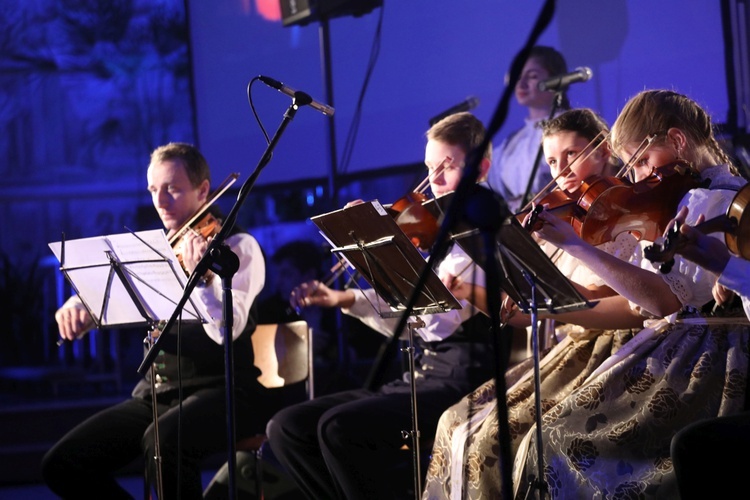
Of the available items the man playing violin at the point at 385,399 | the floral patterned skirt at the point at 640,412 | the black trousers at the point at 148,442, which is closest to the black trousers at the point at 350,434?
the man playing violin at the point at 385,399

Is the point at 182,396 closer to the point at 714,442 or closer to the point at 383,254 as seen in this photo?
the point at 383,254

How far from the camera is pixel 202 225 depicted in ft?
10.3

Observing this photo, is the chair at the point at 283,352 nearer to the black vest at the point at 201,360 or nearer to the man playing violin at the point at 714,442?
the black vest at the point at 201,360

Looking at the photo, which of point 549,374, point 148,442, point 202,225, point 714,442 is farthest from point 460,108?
point 714,442

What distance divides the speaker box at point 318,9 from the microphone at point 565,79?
1.08m

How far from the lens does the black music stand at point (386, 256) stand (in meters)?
2.27

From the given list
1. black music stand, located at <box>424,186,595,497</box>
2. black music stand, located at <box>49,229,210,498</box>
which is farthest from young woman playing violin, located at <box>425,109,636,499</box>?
black music stand, located at <box>49,229,210,498</box>

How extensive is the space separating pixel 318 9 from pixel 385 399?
2.13 m

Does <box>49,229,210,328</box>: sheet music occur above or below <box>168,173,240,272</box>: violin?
below

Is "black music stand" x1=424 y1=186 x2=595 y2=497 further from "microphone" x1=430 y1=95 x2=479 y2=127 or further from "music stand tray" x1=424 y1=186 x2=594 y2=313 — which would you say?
"microphone" x1=430 y1=95 x2=479 y2=127

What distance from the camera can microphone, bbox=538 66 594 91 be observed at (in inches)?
138

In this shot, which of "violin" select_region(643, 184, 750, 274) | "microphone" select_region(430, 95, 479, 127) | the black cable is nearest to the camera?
"violin" select_region(643, 184, 750, 274)

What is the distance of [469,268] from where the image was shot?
2844mm

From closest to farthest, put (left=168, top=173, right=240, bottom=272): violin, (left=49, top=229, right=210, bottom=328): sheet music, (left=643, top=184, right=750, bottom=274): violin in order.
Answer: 1. (left=643, top=184, right=750, bottom=274): violin
2. (left=49, top=229, right=210, bottom=328): sheet music
3. (left=168, top=173, right=240, bottom=272): violin
